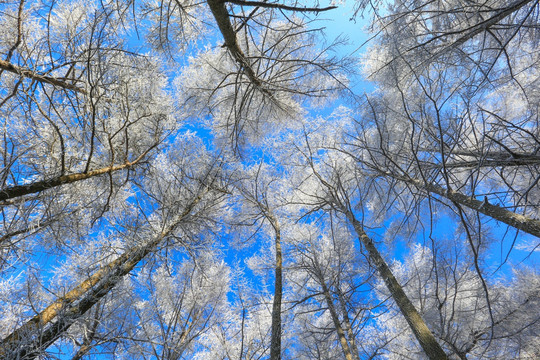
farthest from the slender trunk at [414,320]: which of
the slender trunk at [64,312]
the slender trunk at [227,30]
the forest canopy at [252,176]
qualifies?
the slender trunk at [64,312]

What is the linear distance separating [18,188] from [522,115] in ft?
30.7

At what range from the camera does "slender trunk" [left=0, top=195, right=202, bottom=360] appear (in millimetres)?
2205

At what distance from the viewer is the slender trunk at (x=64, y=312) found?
86.8 inches

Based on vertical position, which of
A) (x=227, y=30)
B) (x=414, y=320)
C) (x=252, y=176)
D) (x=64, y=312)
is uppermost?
(x=252, y=176)

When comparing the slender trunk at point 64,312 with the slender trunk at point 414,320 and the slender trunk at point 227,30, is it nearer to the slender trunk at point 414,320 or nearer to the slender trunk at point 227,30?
the slender trunk at point 227,30

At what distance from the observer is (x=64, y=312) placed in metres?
2.44

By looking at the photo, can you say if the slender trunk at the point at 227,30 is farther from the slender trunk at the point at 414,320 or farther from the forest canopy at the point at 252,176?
the slender trunk at the point at 414,320

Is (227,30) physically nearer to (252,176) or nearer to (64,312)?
(64,312)

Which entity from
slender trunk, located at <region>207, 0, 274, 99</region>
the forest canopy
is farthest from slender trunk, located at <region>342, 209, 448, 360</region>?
slender trunk, located at <region>207, 0, 274, 99</region>

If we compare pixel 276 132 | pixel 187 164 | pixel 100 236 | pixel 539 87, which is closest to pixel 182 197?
pixel 187 164

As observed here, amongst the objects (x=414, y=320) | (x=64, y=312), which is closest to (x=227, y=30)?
(x=64, y=312)

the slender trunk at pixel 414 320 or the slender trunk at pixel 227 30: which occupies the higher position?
the slender trunk at pixel 227 30

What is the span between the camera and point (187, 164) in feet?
20.7

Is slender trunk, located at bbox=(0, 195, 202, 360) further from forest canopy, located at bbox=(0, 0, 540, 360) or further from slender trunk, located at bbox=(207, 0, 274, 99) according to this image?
slender trunk, located at bbox=(207, 0, 274, 99)
